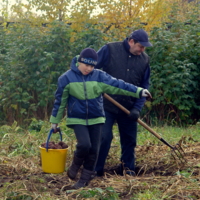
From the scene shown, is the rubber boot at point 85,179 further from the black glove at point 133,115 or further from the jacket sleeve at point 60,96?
the black glove at point 133,115

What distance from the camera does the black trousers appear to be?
4.22 metres

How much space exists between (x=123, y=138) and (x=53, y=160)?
116 centimetres

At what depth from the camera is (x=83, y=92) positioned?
4.19m

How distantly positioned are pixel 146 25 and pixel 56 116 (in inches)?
327

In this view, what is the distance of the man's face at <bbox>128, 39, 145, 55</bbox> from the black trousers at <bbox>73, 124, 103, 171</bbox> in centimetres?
110

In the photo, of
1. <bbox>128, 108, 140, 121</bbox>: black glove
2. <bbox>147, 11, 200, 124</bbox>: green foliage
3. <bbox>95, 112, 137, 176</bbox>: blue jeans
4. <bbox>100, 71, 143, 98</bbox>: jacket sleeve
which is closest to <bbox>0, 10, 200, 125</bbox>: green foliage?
<bbox>147, 11, 200, 124</bbox>: green foliage

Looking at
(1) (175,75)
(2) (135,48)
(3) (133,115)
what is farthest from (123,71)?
(1) (175,75)

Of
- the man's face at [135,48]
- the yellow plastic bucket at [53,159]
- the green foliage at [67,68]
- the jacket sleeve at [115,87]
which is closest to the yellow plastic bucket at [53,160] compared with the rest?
the yellow plastic bucket at [53,159]

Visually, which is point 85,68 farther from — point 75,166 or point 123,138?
point 123,138

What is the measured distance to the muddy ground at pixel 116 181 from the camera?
389cm

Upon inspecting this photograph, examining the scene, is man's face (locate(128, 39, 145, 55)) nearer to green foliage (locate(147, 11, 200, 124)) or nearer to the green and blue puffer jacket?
the green and blue puffer jacket

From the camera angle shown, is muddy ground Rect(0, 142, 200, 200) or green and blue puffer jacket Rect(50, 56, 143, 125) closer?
muddy ground Rect(0, 142, 200, 200)

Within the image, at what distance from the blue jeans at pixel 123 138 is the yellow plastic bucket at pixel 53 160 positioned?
642 millimetres

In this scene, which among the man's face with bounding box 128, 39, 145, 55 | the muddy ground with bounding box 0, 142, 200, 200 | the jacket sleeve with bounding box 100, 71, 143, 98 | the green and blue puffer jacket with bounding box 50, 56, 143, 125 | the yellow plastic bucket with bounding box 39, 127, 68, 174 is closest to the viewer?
the muddy ground with bounding box 0, 142, 200, 200
